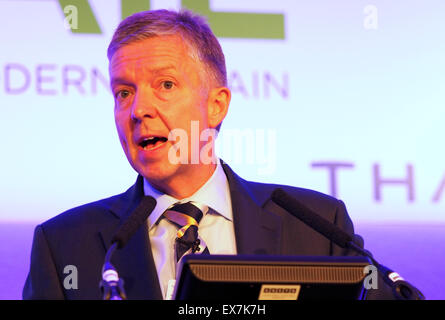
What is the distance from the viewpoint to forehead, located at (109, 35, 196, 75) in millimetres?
2172

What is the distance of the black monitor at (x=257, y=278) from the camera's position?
1439 mm

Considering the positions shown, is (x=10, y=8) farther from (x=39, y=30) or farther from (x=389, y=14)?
(x=389, y=14)

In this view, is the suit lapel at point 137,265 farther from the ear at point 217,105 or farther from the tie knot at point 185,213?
the ear at point 217,105

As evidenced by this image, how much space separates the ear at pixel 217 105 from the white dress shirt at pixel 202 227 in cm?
17

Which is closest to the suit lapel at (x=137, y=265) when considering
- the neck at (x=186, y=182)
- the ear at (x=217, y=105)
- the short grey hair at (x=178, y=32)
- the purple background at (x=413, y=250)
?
the neck at (x=186, y=182)

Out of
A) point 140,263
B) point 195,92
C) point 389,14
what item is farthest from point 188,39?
point 389,14

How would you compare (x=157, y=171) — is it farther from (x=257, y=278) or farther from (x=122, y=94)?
(x=257, y=278)

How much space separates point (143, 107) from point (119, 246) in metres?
0.59

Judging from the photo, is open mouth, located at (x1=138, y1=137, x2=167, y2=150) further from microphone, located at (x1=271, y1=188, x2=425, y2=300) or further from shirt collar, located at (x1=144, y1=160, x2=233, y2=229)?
microphone, located at (x1=271, y1=188, x2=425, y2=300)

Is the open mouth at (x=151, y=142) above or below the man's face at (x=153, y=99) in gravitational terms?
below

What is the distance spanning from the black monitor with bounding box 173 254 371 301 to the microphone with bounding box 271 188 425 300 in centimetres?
14

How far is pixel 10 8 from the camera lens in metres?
3.01
